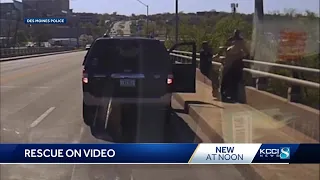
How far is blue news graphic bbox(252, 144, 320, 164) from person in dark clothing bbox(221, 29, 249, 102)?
9097 millimetres

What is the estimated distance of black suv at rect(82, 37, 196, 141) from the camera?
11617 millimetres

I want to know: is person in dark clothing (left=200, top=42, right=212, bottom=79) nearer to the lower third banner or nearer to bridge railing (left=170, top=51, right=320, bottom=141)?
bridge railing (left=170, top=51, right=320, bottom=141)

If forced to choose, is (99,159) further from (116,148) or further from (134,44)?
(134,44)

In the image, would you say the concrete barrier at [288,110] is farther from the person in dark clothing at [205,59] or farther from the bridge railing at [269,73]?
the person in dark clothing at [205,59]

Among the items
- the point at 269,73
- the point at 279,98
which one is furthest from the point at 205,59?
the point at 279,98

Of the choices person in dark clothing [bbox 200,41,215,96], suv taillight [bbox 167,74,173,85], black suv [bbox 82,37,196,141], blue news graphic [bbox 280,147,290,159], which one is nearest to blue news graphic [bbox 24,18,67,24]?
black suv [bbox 82,37,196,141]

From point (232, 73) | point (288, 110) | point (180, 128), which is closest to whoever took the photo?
point (288, 110)

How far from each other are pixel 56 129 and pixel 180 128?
2415mm

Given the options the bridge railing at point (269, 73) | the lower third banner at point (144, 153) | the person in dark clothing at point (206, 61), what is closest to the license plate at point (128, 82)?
the bridge railing at point (269, 73)

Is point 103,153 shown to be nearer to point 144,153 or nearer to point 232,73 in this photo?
point 144,153

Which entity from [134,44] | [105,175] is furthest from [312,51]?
[105,175]

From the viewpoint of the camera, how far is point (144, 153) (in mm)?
5156

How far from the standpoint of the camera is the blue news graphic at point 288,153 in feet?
17.2

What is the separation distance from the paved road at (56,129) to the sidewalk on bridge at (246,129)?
0.35 m
